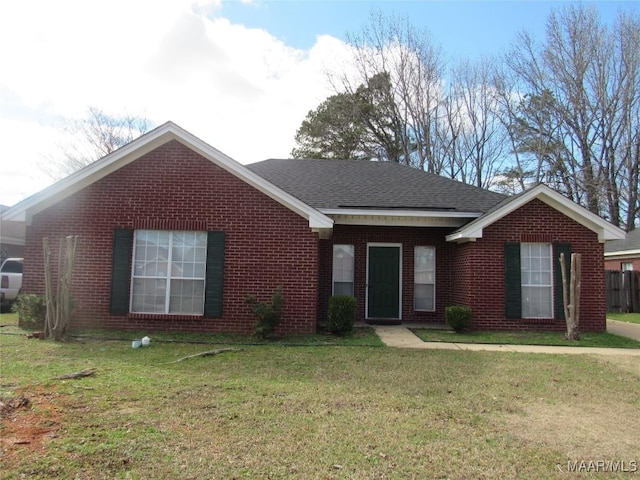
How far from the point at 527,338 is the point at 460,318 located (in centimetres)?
147

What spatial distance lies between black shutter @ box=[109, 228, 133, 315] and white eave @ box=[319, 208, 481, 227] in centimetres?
479

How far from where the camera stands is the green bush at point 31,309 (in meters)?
9.38

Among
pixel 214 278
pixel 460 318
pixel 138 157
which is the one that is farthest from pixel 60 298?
pixel 460 318

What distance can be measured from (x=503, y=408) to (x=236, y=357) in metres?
4.21

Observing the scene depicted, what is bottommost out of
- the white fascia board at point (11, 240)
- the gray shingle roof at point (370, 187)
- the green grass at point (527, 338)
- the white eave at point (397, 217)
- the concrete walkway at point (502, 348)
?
the concrete walkway at point (502, 348)

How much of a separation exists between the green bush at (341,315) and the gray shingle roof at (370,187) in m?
2.89

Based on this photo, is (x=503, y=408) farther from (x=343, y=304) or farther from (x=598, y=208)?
(x=598, y=208)

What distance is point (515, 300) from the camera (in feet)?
35.0

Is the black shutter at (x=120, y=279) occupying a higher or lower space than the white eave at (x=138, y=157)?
lower

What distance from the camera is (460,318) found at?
10.3 meters

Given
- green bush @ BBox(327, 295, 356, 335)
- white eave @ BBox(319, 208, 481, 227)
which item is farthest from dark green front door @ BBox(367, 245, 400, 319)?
green bush @ BBox(327, 295, 356, 335)

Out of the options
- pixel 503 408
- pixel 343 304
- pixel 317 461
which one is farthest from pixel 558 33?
pixel 317 461

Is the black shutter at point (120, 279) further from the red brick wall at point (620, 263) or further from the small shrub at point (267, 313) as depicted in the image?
the red brick wall at point (620, 263)
